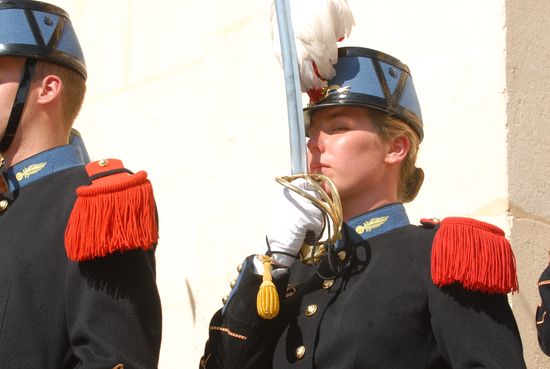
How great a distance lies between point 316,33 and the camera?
3549mm

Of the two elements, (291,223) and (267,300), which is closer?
(267,300)

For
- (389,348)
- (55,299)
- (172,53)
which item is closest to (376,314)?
(389,348)

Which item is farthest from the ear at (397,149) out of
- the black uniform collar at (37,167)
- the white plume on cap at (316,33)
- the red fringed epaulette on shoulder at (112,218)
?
the black uniform collar at (37,167)

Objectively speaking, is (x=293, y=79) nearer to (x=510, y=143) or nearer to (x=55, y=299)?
(x=55, y=299)

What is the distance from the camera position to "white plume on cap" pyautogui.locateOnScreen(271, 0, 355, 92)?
140 inches

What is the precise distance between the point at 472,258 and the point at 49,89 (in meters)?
1.15

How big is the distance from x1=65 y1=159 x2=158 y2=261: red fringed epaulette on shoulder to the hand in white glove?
0.28m

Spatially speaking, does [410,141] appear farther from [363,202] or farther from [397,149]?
[363,202]

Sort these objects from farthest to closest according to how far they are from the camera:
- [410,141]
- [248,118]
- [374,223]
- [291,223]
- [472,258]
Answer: [248,118], [410,141], [374,223], [291,223], [472,258]

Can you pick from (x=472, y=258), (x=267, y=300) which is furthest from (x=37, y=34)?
(x=472, y=258)

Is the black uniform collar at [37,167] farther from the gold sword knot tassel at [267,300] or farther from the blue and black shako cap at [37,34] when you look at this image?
the gold sword knot tassel at [267,300]

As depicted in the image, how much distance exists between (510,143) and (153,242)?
4.47 feet

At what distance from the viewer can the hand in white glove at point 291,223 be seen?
135 inches

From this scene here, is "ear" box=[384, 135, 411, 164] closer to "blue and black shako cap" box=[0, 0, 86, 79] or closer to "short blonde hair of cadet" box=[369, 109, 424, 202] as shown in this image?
"short blonde hair of cadet" box=[369, 109, 424, 202]
